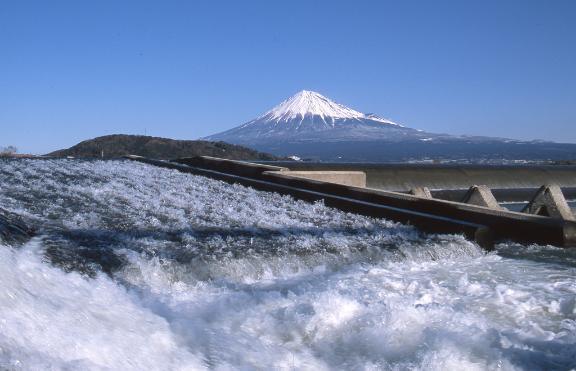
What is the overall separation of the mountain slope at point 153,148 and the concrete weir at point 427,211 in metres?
19.2

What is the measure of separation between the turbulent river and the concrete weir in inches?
9.2

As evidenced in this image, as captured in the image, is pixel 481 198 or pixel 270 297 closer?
pixel 270 297

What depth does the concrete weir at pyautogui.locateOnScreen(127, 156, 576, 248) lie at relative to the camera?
6.46 m

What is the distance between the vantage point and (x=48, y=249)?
16.8 ft

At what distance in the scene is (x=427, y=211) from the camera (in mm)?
7980

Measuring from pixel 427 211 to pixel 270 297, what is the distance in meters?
3.99

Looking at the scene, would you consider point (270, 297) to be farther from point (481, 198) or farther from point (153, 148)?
point (153, 148)

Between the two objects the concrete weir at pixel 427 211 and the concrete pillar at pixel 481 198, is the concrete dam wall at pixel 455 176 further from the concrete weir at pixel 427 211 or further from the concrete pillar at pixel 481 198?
the concrete pillar at pixel 481 198

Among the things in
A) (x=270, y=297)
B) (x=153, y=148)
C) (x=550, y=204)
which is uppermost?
(x=153, y=148)

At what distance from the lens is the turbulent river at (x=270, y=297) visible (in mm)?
3412

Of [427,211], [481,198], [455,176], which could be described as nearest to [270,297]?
[427,211]

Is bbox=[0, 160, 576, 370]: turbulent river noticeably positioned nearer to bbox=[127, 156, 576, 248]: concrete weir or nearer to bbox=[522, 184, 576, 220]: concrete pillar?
bbox=[127, 156, 576, 248]: concrete weir

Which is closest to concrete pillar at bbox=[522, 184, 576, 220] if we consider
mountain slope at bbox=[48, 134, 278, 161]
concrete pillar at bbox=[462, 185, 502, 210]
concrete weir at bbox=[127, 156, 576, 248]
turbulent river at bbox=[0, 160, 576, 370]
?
concrete pillar at bbox=[462, 185, 502, 210]

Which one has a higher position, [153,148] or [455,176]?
[153,148]
